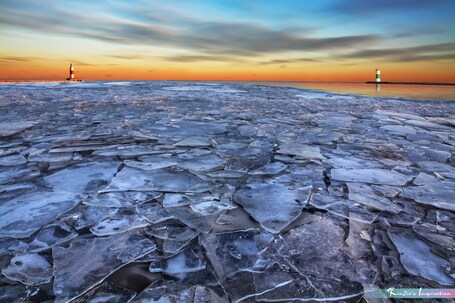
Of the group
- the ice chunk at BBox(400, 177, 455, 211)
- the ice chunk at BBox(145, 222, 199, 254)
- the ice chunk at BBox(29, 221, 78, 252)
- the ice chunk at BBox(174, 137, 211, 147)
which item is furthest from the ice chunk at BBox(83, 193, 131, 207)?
the ice chunk at BBox(400, 177, 455, 211)

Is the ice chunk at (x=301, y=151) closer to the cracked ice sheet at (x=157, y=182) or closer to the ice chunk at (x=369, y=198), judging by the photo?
the ice chunk at (x=369, y=198)

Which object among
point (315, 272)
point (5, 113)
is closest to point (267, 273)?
point (315, 272)

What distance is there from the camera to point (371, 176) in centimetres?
228

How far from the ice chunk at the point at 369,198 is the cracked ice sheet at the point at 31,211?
1.82 meters

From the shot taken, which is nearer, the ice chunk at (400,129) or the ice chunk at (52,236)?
the ice chunk at (52,236)

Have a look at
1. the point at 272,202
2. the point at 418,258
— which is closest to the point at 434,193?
the point at 418,258

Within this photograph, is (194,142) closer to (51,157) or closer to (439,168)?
(51,157)

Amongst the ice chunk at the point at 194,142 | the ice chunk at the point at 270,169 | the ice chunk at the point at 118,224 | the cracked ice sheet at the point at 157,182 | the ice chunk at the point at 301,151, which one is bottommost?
the ice chunk at the point at 118,224

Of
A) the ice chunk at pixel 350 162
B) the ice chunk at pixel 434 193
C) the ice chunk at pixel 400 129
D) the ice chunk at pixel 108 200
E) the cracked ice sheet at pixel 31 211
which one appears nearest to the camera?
the cracked ice sheet at pixel 31 211

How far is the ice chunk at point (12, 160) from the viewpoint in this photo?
7.89 ft

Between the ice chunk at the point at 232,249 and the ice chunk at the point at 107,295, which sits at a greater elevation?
the ice chunk at the point at 232,249

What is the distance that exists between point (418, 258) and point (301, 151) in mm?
1710

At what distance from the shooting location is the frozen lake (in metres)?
1.13

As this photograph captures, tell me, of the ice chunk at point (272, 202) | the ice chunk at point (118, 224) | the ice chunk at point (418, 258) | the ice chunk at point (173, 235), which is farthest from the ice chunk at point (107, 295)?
the ice chunk at point (418, 258)
